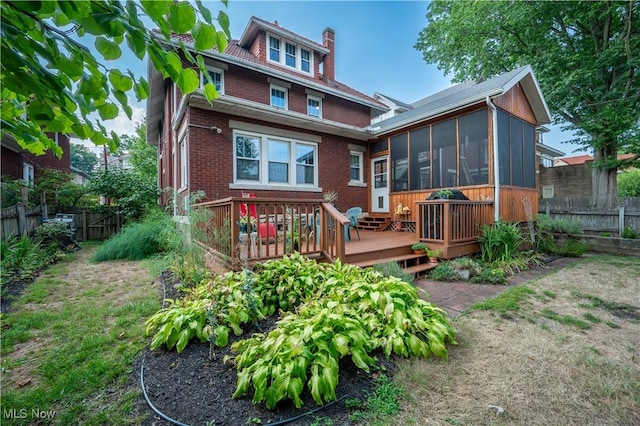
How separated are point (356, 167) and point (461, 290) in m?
6.38

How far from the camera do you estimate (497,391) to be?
6.70ft

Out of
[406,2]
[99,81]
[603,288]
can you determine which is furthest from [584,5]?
[99,81]

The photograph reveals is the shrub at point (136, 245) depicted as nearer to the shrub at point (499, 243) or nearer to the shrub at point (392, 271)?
the shrub at point (392, 271)

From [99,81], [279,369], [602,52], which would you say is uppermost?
[602,52]

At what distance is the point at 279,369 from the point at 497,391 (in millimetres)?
1660

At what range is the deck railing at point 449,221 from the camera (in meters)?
5.64

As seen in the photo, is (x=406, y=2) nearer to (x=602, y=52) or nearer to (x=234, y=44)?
(x=234, y=44)

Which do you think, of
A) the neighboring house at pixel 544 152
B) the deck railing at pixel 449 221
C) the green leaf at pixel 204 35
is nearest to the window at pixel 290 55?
the deck railing at pixel 449 221

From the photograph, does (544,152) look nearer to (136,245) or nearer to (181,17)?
(136,245)

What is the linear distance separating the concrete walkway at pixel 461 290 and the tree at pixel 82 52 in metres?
3.92

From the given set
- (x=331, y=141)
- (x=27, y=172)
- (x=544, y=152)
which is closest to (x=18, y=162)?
(x=27, y=172)

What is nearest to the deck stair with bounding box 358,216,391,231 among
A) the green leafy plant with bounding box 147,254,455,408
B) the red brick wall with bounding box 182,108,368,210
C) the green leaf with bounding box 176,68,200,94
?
the red brick wall with bounding box 182,108,368,210

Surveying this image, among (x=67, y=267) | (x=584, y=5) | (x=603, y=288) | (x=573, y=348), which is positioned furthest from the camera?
(x=584, y=5)

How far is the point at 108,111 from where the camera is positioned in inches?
59.8
